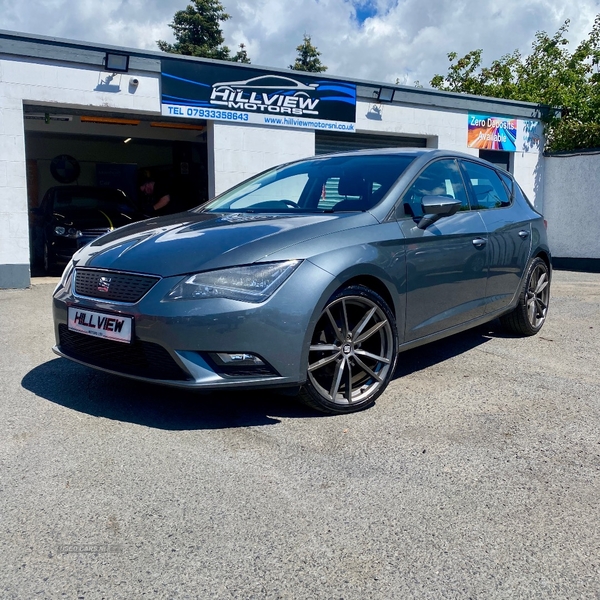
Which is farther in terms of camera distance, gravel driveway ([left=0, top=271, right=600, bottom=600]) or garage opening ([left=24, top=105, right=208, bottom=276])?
garage opening ([left=24, top=105, right=208, bottom=276])

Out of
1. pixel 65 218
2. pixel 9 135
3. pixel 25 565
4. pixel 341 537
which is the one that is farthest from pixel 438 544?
pixel 65 218

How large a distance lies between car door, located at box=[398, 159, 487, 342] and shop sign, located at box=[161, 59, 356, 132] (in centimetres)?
636

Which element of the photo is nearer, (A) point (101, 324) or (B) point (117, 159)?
(A) point (101, 324)

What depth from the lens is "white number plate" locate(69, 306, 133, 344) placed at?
132 inches

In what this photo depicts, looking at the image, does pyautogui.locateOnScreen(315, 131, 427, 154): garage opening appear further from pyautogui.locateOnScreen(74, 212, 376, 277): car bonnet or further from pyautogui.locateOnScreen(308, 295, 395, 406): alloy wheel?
pyautogui.locateOnScreen(308, 295, 395, 406): alloy wheel

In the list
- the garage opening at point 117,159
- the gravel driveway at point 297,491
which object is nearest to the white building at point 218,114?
the garage opening at point 117,159

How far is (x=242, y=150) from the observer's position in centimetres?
1087

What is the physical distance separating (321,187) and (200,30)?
4723 centimetres

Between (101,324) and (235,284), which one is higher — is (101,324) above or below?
below

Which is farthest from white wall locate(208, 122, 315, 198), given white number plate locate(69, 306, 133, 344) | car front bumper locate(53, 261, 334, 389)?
car front bumper locate(53, 261, 334, 389)

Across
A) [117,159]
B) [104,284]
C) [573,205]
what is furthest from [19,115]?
[573,205]

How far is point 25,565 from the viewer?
2201 mm

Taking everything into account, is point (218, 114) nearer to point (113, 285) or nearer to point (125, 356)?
point (113, 285)

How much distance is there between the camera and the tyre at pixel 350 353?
355 centimetres
